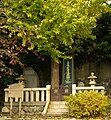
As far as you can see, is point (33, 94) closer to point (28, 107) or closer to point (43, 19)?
point (28, 107)

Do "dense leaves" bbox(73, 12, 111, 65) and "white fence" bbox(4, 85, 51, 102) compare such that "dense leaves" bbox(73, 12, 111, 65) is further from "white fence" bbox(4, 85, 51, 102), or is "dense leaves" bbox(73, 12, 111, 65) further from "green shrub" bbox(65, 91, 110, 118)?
"green shrub" bbox(65, 91, 110, 118)

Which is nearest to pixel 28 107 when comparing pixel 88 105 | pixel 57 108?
pixel 57 108

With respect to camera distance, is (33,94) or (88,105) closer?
(88,105)

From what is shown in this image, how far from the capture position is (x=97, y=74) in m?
21.1

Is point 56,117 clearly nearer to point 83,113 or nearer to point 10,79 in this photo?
point 83,113

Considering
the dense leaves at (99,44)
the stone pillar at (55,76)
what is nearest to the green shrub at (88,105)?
the stone pillar at (55,76)

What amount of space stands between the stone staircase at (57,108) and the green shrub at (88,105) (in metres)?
0.56

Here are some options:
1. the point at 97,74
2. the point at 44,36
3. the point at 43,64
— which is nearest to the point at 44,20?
the point at 44,36

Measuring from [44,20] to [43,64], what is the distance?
22.4 ft

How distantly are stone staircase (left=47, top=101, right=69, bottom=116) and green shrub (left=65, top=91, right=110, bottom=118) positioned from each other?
56 cm

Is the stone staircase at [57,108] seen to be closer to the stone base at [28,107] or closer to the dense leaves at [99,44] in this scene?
the stone base at [28,107]

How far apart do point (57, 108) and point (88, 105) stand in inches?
70.4

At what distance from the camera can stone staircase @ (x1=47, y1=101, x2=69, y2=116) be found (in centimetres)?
1473

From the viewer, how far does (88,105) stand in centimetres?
1390
